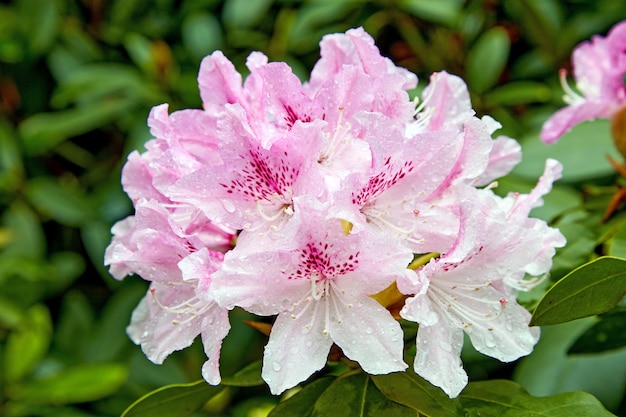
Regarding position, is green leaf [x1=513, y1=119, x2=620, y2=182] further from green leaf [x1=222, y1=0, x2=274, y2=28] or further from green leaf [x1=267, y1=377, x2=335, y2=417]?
green leaf [x1=222, y1=0, x2=274, y2=28]

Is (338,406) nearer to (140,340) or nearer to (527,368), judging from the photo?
(140,340)

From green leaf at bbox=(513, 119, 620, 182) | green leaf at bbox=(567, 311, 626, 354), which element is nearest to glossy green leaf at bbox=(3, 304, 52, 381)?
green leaf at bbox=(513, 119, 620, 182)

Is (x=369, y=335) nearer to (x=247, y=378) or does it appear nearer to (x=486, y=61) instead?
(x=247, y=378)

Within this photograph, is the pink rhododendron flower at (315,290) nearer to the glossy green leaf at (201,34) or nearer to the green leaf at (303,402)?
the green leaf at (303,402)

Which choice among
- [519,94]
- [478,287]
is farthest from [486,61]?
[478,287]

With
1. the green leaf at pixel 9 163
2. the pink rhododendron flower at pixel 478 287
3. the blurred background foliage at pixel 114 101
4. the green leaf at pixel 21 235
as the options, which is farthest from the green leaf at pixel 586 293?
the green leaf at pixel 9 163

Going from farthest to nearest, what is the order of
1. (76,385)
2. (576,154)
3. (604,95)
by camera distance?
(76,385)
(576,154)
(604,95)
